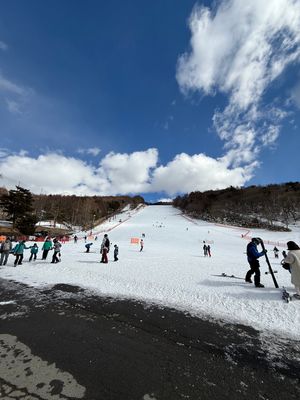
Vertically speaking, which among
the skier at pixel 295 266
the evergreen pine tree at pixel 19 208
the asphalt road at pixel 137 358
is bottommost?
the asphalt road at pixel 137 358

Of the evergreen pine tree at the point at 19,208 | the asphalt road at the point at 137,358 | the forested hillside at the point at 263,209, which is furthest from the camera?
the forested hillside at the point at 263,209

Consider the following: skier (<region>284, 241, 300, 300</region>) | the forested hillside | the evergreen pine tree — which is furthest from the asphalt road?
the forested hillside

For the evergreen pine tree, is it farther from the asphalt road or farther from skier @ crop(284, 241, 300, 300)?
skier @ crop(284, 241, 300, 300)

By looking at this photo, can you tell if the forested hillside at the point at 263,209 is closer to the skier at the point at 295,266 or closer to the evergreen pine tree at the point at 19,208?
the evergreen pine tree at the point at 19,208

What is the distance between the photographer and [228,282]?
26.9 feet

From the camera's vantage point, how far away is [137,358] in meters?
3.60

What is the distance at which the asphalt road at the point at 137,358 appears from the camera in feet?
9.41

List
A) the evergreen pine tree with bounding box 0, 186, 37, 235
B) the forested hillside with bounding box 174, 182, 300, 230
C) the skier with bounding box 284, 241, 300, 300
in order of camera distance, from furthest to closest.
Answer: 1. the forested hillside with bounding box 174, 182, 300, 230
2. the evergreen pine tree with bounding box 0, 186, 37, 235
3. the skier with bounding box 284, 241, 300, 300

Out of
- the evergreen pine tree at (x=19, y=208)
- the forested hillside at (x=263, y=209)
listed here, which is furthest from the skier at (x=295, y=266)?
the forested hillside at (x=263, y=209)

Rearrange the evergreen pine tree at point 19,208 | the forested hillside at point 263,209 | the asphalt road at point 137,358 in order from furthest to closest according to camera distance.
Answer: the forested hillside at point 263,209
the evergreen pine tree at point 19,208
the asphalt road at point 137,358

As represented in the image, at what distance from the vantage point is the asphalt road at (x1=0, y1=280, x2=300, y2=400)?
287 cm

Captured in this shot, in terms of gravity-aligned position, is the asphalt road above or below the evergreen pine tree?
below

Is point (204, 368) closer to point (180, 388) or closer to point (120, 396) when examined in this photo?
point (180, 388)

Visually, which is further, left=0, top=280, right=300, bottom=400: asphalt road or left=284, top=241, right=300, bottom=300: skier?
left=284, top=241, right=300, bottom=300: skier
